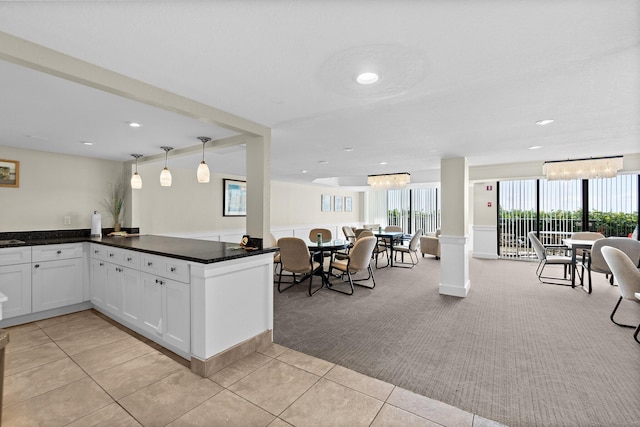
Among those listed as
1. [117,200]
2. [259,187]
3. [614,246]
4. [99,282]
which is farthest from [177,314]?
[614,246]

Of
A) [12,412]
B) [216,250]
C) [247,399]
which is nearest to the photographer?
[12,412]

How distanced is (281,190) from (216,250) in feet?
17.7

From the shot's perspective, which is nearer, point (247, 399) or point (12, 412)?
point (12, 412)

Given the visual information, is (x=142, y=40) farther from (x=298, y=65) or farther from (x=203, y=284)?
(x=203, y=284)

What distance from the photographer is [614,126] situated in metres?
2.93

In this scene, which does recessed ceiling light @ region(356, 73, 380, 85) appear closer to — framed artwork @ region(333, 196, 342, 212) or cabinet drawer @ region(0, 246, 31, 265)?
cabinet drawer @ region(0, 246, 31, 265)

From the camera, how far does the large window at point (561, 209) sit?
251 inches

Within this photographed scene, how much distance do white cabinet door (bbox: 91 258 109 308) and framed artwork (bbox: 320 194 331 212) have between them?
665cm

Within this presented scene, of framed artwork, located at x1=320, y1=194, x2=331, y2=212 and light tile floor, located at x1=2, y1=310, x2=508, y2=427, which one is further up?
framed artwork, located at x1=320, y1=194, x2=331, y2=212

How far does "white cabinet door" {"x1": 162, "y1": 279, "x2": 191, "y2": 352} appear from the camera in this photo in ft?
7.71

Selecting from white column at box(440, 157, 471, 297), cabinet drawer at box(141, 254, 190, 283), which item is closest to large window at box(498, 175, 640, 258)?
white column at box(440, 157, 471, 297)

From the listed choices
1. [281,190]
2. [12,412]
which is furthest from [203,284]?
[281,190]

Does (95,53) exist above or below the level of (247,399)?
above

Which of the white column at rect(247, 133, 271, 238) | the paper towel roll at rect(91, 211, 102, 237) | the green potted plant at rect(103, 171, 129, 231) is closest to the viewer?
the white column at rect(247, 133, 271, 238)
